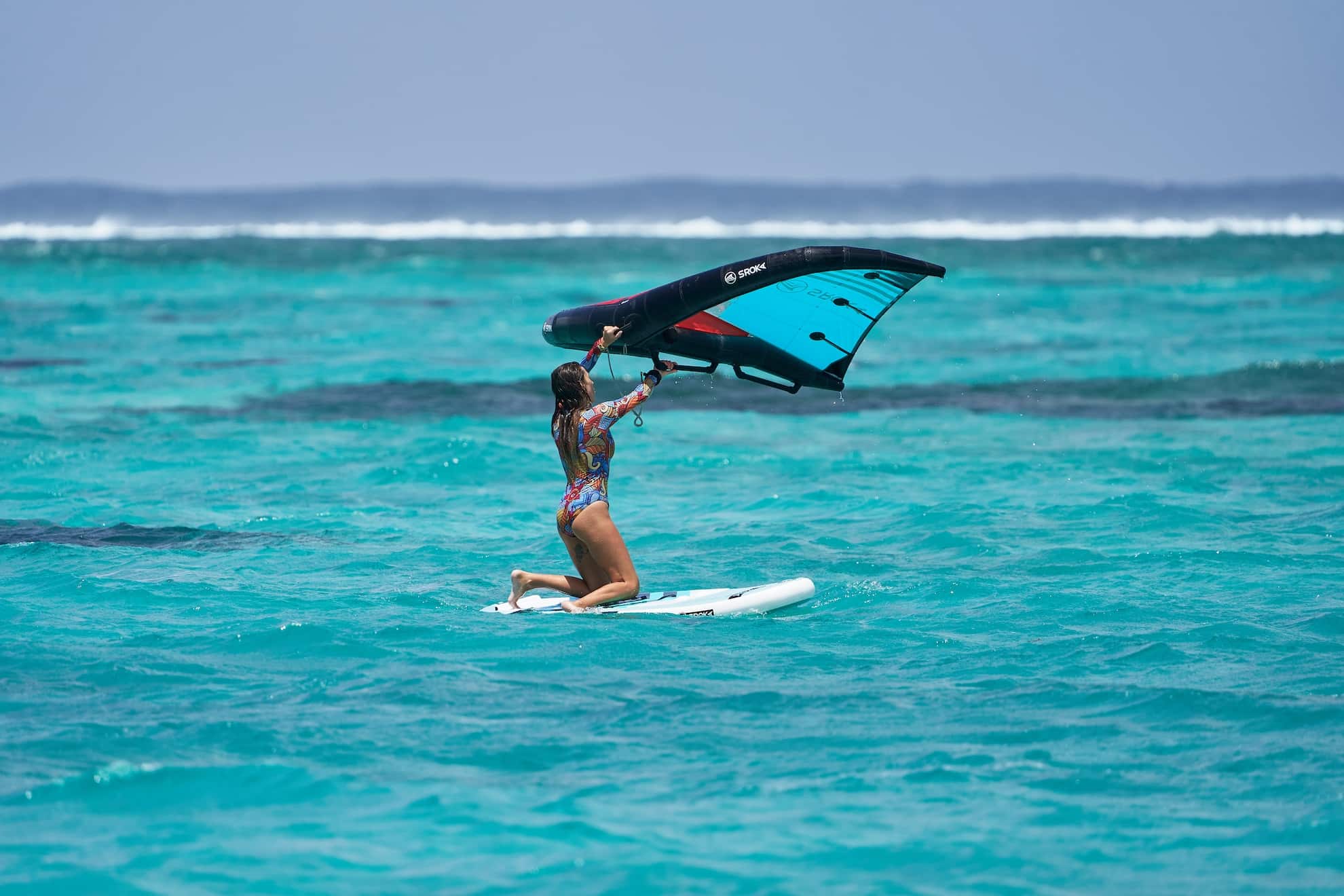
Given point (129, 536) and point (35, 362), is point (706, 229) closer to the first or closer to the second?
point (35, 362)

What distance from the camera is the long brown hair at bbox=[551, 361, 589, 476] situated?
30.5 ft

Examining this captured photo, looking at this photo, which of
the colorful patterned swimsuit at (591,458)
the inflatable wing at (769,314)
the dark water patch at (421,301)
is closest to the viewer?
the inflatable wing at (769,314)

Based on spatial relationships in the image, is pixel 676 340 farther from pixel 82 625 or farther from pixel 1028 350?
pixel 1028 350

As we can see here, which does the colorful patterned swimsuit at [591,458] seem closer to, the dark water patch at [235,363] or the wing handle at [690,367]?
the wing handle at [690,367]

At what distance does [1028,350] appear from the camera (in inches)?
1108

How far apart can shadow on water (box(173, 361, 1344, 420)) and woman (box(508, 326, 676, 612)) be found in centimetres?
1023

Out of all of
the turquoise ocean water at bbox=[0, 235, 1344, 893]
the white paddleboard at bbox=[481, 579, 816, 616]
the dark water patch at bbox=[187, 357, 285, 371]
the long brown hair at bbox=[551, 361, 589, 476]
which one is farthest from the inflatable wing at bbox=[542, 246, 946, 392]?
the dark water patch at bbox=[187, 357, 285, 371]

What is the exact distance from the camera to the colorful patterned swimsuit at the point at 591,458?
941 centimetres

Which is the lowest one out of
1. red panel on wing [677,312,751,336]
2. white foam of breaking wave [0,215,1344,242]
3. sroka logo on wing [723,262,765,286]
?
red panel on wing [677,312,751,336]

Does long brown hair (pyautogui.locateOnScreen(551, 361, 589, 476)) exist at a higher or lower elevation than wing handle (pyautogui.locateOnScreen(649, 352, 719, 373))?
lower

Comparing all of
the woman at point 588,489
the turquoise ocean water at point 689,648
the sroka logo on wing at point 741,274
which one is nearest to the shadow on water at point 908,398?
the turquoise ocean water at point 689,648

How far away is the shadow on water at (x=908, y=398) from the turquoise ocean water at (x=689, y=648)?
0.16 m

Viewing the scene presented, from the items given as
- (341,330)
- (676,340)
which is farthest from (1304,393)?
(341,330)

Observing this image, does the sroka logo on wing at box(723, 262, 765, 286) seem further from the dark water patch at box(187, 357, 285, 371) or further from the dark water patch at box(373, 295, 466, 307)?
the dark water patch at box(373, 295, 466, 307)
